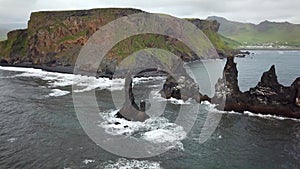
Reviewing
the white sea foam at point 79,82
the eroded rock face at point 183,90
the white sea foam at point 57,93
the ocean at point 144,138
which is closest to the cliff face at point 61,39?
the white sea foam at point 79,82

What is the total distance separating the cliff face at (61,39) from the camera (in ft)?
551

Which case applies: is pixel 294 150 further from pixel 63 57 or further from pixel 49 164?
pixel 63 57

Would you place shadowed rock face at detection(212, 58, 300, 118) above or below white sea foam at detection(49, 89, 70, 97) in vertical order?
above

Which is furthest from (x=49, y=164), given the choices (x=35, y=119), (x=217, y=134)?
(x=217, y=134)

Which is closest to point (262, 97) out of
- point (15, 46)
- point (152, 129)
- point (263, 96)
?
point (263, 96)

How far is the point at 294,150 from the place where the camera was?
164 feet

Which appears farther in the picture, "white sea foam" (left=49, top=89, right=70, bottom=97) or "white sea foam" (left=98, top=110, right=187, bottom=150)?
"white sea foam" (left=49, top=89, right=70, bottom=97)

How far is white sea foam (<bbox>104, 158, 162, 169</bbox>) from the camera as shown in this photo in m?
43.6

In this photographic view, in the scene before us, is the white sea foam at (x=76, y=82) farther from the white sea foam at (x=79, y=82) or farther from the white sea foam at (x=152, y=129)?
the white sea foam at (x=152, y=129)

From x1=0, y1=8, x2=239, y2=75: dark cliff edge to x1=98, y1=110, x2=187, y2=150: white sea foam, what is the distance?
90.2 meters

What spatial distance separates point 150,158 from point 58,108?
37.1 m

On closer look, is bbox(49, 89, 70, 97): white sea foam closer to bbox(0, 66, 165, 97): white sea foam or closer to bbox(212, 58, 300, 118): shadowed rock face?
bbox(0, 66, 165, 97): white sea foam

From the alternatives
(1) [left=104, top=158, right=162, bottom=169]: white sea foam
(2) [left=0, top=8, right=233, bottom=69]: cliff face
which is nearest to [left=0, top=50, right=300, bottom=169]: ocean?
(1) [left=104, top=158, right=162, bottom=169]: white sea foam

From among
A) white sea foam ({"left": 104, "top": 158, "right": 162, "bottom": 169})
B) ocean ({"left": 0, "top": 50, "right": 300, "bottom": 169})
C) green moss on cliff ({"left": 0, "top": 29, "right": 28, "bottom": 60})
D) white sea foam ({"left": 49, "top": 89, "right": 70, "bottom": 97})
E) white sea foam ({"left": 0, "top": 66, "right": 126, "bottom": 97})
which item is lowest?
white sea foam ({"left": 104, "top": 158, "right": 162, "bottom": 169})
